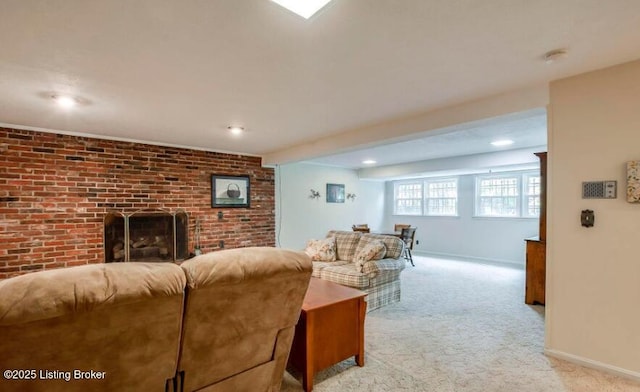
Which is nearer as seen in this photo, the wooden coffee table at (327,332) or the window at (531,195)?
the wooden coffee table at (327,332)

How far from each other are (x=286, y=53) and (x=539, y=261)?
12.9 feet

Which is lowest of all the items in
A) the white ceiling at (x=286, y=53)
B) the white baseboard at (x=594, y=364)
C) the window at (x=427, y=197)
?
the white baseboard at (x=594, y=364)

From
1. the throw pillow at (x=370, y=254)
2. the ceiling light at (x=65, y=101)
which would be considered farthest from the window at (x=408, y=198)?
the ceiling light at (x=65, y=101)

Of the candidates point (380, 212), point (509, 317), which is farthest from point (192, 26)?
point (380, 212)

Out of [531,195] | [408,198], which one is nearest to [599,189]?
[531,195]

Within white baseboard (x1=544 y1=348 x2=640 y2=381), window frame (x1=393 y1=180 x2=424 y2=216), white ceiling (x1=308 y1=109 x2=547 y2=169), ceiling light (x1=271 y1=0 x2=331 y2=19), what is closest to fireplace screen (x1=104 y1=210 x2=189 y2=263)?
white ceiling (x1=308 y1=109 x2=547 y2=169)

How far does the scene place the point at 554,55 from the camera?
6.44ft

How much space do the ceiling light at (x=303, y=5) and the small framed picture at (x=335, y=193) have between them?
19.5ft

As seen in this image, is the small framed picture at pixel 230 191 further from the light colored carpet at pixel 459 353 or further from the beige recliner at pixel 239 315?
the beige recliner at pixel 239 315

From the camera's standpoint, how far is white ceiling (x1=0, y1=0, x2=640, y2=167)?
59.6 inches

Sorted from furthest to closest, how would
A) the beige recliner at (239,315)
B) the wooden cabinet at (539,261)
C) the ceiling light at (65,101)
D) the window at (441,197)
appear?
1. the window at (441,197)
2. the wooden cabinet at (539,261)
3. the ceiling light at (65,101)
4. the beige recliner at (239,315)

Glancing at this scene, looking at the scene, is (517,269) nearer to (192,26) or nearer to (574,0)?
(574,0)

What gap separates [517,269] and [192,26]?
6701 millimetres

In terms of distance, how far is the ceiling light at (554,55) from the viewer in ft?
6.30
